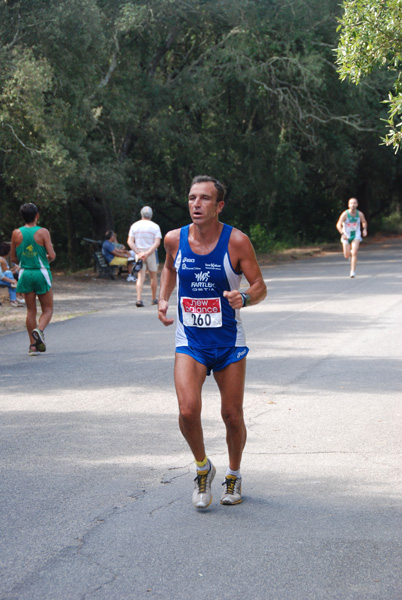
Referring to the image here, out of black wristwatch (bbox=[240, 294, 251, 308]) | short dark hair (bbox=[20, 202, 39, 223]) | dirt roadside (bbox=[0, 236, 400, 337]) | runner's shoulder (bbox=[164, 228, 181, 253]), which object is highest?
short dark hair (bbox=[20, 202, 39, 223])

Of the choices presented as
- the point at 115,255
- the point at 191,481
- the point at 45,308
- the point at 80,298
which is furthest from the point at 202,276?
the point at 115,255

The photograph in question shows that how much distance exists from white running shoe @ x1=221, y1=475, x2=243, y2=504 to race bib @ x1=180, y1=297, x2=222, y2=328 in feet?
3.00

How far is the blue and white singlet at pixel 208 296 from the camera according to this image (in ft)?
16.6

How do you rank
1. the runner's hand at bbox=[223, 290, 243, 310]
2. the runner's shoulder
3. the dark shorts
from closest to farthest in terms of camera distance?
the runner's hand at bbox=[223, 290, 243, 310], the dark shorts, the runner's shoulder

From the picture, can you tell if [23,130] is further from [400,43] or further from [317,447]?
[317,447]

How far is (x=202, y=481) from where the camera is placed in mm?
5066

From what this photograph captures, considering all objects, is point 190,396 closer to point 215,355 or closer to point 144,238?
point 215,355

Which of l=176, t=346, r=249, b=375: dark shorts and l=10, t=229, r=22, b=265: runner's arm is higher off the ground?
l=10, t=229, r=22, b=265: runner's arm

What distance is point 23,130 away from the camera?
787 inches

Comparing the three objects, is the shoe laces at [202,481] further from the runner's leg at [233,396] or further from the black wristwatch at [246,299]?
the black wristwatch at [246,299]

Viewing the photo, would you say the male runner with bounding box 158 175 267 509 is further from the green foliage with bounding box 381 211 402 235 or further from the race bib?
the green foliage with bounding box 381 211 402 235

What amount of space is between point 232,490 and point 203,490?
212 millimetres

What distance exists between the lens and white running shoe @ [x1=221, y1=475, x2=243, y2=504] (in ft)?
16.8

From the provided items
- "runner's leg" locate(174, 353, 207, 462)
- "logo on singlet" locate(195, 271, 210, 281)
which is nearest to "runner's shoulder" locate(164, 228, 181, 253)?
"logo on singlet" locate(195, 271, 210, 281)
